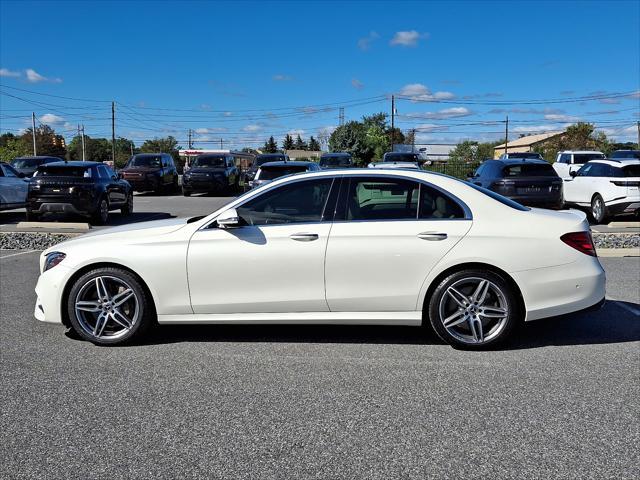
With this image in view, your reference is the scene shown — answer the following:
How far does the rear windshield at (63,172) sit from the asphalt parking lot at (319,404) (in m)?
10.1

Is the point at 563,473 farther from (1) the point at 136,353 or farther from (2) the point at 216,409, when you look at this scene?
(1) the point at 136,353

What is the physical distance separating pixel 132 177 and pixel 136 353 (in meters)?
23.0

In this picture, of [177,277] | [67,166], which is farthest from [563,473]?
[67,166]

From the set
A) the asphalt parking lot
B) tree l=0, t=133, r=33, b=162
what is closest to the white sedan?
the asphalt parking lot

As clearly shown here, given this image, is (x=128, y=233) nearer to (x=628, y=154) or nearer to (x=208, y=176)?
(x=208, y=176)

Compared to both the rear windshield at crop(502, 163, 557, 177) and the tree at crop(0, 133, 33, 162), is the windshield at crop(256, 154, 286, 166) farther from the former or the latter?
the tree at crop(0, 133, 33, 162)

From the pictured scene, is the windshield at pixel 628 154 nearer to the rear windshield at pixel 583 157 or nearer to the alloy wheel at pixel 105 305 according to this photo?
the rear windshield at pixel 583 157

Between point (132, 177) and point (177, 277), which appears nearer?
point (177, 277)

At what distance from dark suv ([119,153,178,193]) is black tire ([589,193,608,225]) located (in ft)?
61.4

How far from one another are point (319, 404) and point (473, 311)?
5.63 feet

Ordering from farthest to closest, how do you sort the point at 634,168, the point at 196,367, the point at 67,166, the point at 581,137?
the point at 581,137
the point at 67,166
the point at 634,168
the point at 196,367

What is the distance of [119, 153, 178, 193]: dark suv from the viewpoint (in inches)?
1053

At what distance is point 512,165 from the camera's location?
49.1 feet

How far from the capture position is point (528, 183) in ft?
48.3
